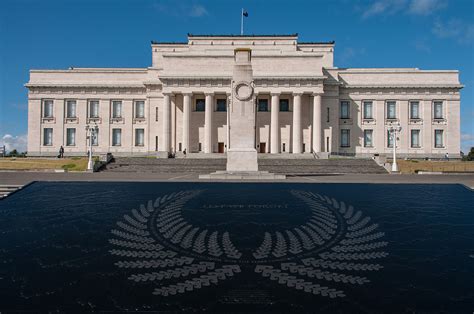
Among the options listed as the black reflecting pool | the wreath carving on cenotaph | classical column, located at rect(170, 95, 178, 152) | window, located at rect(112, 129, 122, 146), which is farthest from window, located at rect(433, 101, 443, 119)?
the wreath carving on cenotaph

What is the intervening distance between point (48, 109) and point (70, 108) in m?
4.01

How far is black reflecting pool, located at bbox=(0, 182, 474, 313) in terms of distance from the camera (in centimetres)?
337

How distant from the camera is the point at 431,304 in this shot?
3.30 metres

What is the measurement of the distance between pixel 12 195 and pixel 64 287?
Answer: 218 inches

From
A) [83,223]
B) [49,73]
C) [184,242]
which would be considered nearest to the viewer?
[184,242]

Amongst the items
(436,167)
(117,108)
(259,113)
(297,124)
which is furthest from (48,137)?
(436,167)

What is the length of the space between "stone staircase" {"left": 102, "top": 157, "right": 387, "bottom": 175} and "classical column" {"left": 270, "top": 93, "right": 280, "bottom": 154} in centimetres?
1062

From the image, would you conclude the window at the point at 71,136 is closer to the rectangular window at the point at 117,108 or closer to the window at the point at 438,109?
the rectangular window at the point at 117,108

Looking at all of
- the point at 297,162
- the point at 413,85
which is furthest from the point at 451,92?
the point at 297,162

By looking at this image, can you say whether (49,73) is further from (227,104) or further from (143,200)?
(143,200)

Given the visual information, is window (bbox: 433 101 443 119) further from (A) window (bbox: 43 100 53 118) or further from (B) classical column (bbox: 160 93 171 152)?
(A) window (bbox: 43 100 53 118)

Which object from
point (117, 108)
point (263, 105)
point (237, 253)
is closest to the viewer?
point (237, 253)

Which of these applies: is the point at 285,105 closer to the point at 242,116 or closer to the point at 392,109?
the point at 392,109

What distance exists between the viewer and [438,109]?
5253 cm
